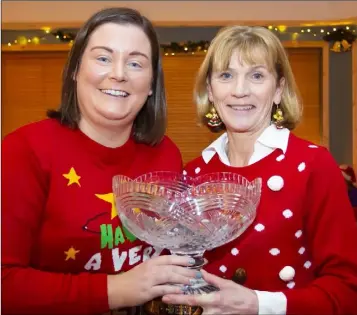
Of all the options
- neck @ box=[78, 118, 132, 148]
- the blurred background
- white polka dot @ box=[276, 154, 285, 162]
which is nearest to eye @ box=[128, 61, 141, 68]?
neck @ box=[78, 118, 132, 148]

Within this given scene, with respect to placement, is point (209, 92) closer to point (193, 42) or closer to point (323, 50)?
point (193, 42)

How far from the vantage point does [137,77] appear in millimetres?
1402

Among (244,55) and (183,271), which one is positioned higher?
(244,55)

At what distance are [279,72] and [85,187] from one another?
55 centimetres

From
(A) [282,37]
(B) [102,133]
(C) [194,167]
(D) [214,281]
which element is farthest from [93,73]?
(A) [282,37]

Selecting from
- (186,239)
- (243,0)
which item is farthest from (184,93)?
(186,239)

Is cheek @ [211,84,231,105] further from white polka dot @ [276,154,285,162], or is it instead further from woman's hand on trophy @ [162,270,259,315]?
woman's hand on trophy @ [162,270,259,315]

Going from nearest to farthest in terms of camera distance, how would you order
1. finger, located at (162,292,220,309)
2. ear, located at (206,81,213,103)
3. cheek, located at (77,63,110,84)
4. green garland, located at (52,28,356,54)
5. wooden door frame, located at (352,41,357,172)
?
1. finger, located at (162,292,220,309)
2. cheek, located at (77,63,110,84)
3. ear, located at (206,81,213,103)
4. green garland, located at (52,28,356,54)
5. wooden door frame, located at (352,41,357,172)

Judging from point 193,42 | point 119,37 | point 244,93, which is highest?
point 193,42

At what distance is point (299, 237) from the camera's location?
4.23 feet

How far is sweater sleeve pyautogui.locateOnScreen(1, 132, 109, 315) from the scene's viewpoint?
45.7 inches

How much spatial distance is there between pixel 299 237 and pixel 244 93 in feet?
1.18

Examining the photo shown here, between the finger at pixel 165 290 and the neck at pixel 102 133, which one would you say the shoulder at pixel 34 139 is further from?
the finger at pixel 165 290

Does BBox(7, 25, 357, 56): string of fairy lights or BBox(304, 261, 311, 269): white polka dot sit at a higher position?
BBox(7, 25, 357, 56): string of fairy lights
